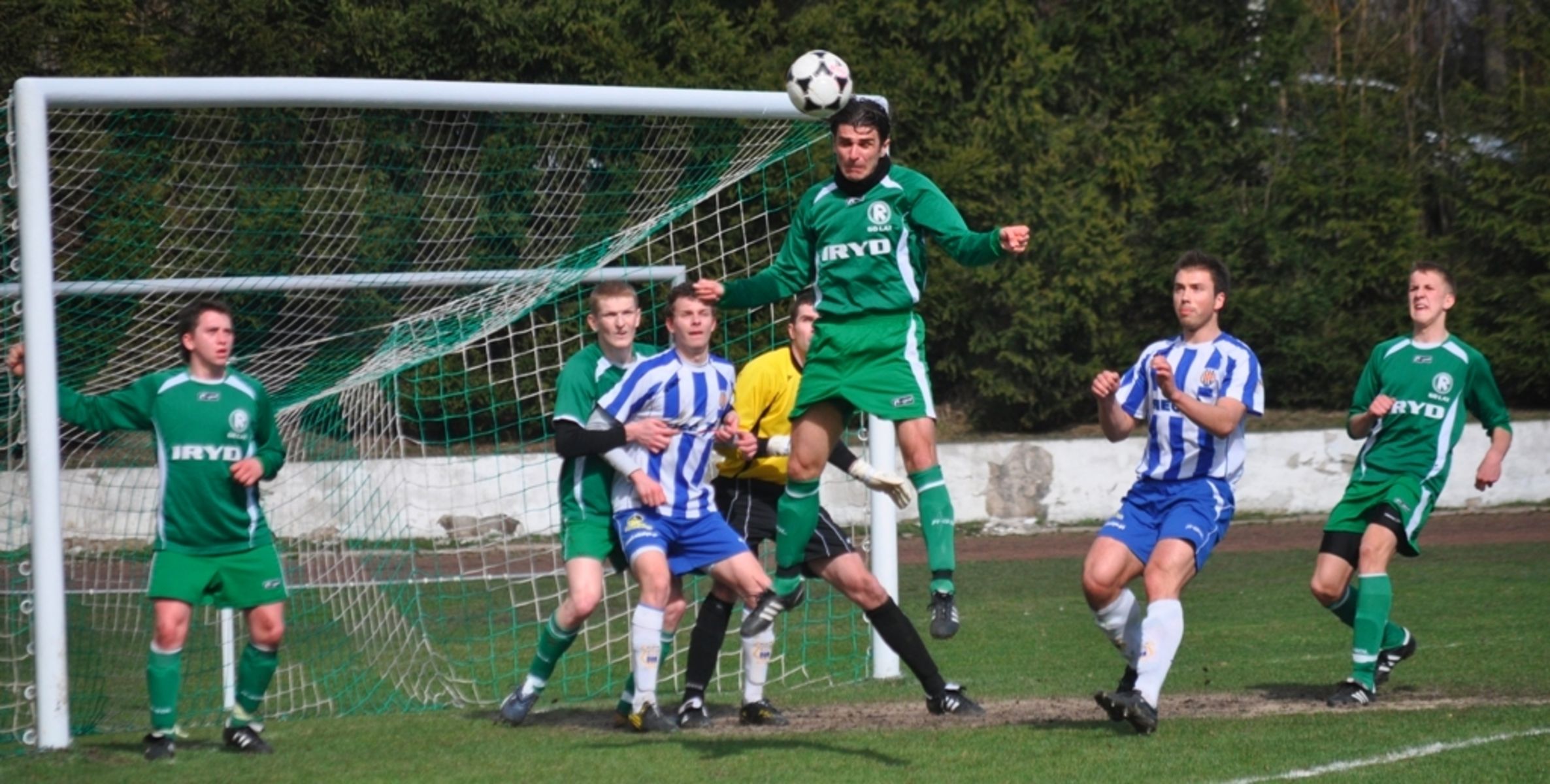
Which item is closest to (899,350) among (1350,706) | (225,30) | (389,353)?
(1350,706)

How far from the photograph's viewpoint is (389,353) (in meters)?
9.09

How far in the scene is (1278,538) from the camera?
16484 millimetres

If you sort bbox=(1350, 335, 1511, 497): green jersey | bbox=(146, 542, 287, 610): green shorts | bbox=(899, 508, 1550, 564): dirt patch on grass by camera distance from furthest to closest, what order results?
bbox=(899, 508, 1550, 564): dirt patch on grass, bbox=(1350, 335, 1511, 497): green jersey, bbox=(146, 542, 287, 610): green shorts

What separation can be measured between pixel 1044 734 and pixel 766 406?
2.06 metres

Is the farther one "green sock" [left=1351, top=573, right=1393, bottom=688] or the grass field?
"green sock" [left=1351, top=573, right=1393, bottom=688]

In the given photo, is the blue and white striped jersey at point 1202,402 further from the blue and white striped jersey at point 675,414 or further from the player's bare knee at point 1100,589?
the blue and white striped jersey at point 675,414

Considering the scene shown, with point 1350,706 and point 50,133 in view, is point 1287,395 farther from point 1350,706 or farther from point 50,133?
point 50,133

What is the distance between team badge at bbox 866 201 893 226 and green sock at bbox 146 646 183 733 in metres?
3.35

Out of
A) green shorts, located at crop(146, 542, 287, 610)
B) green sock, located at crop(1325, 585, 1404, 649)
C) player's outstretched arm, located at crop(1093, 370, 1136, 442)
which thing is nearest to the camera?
green shorts, located at crop(146, 542, 287, 610)

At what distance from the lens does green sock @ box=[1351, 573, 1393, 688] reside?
743cm

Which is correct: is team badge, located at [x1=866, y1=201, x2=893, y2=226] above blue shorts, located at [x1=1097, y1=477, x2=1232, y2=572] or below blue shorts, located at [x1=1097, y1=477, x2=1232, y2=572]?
above

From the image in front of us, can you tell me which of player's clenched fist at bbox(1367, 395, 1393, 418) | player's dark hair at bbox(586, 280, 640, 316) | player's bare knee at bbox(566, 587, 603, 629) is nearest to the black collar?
player's dark hair at bbox(586, 280, 640, 316)

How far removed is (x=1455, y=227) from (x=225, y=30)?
14349 millimetres

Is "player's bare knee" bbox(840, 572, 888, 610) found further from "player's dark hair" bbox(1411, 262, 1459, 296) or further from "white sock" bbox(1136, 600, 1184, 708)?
"player's dark hair" bbox(1411, 262, 1459, 296)
